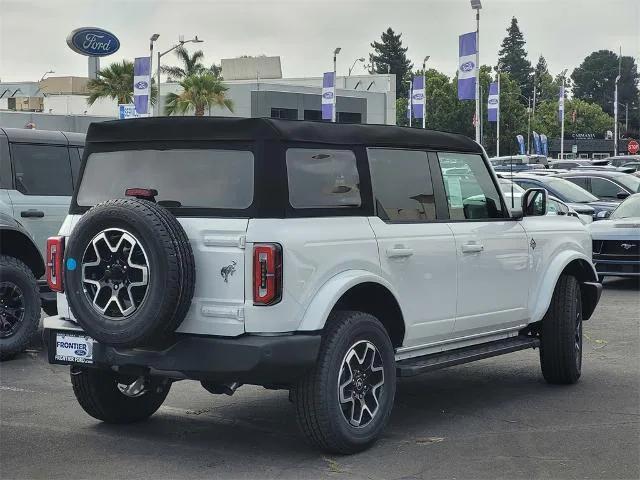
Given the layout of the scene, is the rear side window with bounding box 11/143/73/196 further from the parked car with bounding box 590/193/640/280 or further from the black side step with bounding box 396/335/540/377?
the parked car with bounding box 590/193/640/280

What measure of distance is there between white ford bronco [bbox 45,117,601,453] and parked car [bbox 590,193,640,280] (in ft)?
29.6

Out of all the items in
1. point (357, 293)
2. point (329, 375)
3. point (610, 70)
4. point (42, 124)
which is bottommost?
point (329, 375)

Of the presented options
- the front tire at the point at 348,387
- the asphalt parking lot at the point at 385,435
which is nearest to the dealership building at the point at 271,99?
the asphalt parking lot at the point at 385,435

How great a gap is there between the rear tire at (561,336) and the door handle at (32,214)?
16.4 feet

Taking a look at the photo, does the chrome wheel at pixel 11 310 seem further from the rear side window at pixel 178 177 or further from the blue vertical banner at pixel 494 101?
the blue vertical banner at pixel 494 101

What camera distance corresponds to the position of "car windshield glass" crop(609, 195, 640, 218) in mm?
17181

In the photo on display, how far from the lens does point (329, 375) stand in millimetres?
6121

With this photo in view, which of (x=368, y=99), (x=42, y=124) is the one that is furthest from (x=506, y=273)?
(x=368, y=99)

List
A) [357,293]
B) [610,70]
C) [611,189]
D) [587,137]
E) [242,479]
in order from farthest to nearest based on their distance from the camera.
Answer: [610,70], [587,137], [611,189], [357,293], [242,479]

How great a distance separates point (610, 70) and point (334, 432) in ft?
579

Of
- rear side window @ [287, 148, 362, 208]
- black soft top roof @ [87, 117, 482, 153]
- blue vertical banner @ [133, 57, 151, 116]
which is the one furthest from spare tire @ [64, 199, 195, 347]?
blue vertical banner @ [133, 57, 151, 116]

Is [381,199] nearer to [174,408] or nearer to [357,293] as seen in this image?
[357,293]

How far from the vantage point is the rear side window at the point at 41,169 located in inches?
415

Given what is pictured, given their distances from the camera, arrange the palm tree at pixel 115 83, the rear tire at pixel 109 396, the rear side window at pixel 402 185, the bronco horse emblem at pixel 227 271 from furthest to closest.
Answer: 1. the palm tree at pixel 115 83
2. the rear tire at pixel 109 396
3. the rear side window at pixel 402 185
4. the bronco horse emblem at pixel 227 271
